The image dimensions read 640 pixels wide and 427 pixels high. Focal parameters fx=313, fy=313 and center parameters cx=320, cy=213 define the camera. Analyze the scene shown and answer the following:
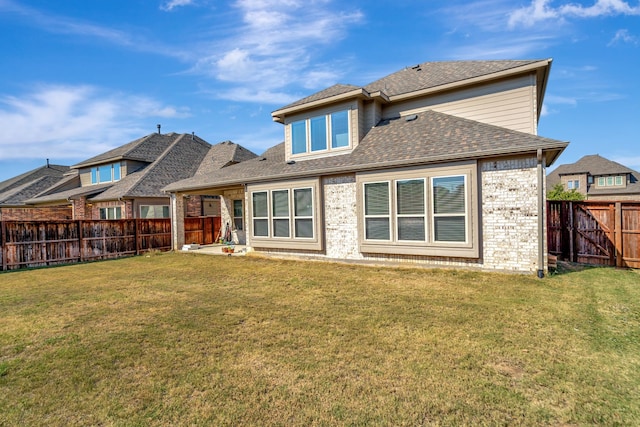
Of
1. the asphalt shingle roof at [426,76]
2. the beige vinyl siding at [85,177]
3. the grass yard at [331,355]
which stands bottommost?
the grass yard at [331,355]

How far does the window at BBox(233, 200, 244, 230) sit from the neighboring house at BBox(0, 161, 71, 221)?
45.2 ft

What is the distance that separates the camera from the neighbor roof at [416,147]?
766cm

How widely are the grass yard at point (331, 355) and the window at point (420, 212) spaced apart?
4.48ft

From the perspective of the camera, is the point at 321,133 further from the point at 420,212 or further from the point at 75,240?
the point at 75,240

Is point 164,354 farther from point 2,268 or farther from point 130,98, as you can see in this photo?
point 130,98

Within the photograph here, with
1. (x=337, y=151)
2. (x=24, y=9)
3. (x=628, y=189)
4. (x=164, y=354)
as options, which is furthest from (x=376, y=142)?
(x=628, y=189)

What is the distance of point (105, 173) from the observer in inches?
854

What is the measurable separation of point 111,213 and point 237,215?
308 inches

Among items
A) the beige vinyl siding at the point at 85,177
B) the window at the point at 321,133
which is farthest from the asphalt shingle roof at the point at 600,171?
the beige vinyl siding at the point at 85,177

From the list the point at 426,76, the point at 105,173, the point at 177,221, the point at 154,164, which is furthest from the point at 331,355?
the point at 105,173

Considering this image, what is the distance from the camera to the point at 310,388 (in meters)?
3.02

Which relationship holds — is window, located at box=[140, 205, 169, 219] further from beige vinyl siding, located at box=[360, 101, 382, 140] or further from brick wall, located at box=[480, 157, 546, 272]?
brick wall, located at box=[480, 157, 546, 272]

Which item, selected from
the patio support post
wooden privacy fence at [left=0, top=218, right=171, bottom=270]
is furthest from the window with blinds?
wooden privacy fence at [left=0, top=218, right=171, bottom=270]

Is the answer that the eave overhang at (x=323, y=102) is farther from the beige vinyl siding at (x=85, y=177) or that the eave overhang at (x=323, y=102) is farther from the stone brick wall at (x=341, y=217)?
the beige vinyl siding at (x=85, y=177)
